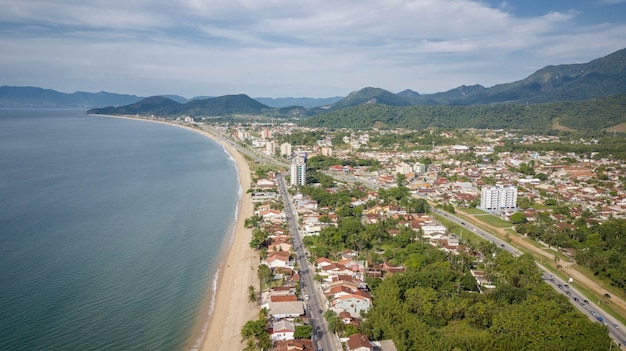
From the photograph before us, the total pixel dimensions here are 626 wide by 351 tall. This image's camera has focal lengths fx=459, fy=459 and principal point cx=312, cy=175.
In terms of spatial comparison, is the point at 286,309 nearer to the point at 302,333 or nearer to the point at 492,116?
the point at 302,333

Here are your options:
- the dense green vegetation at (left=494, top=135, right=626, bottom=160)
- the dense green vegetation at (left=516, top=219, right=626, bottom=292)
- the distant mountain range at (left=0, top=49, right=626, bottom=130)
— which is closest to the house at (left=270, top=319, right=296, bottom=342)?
the dense green vegetation at (left=516, top=219, right=626, bottom=292)

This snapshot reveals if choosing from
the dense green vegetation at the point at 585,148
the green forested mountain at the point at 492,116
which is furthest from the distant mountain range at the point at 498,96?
the dense green vegetation at the point at 585,148

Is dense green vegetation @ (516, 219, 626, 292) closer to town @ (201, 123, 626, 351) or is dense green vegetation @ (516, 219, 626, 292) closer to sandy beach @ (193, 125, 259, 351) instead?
town @ (201, 123, 626, 351)

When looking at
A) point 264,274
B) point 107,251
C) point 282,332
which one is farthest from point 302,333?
point 107,251

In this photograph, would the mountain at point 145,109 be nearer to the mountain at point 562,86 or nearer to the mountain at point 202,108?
the mountain at point 202,108

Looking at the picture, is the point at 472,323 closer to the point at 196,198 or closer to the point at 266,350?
the point at 266,350

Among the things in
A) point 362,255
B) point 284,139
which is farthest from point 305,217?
point 284,139
